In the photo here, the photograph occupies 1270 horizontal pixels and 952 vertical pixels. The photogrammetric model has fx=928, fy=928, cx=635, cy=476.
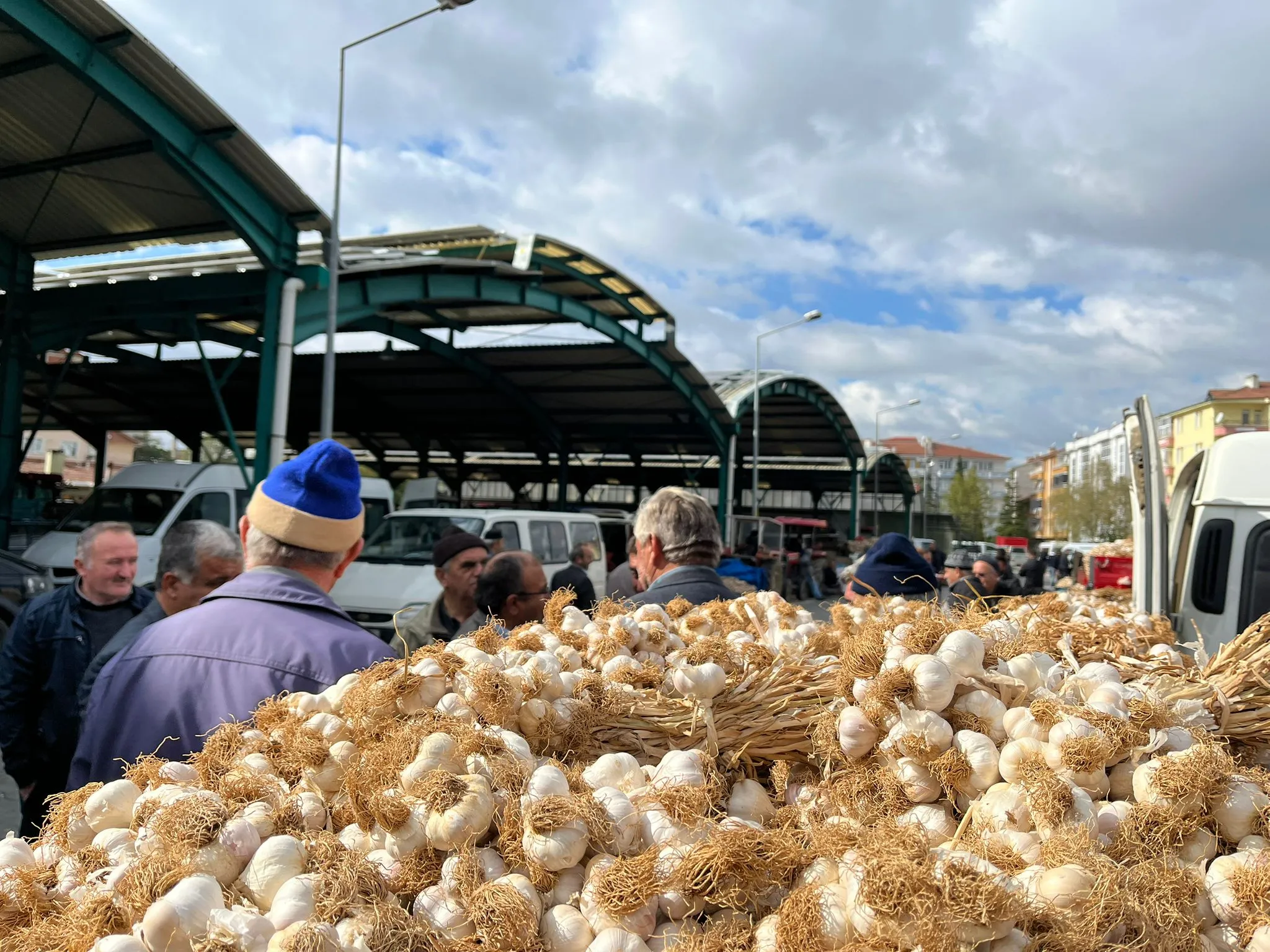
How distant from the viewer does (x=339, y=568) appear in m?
2.70

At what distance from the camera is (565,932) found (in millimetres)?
1383

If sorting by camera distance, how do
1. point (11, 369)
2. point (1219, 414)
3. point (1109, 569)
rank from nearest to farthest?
point (1109, 569)
point (11, 369)
point (1219, 414)

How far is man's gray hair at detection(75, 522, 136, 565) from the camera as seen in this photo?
4.25 m

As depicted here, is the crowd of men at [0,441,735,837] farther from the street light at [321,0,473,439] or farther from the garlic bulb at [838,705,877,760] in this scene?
the street light at [321,0,473,439]

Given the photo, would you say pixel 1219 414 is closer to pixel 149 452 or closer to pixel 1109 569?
pixel 1109 569

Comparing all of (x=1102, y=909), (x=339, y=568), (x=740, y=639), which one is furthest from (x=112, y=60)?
(x=1102, y=909)

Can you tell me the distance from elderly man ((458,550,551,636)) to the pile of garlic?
103 inches

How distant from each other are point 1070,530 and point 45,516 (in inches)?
2802

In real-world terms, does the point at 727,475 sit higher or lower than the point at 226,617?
higher

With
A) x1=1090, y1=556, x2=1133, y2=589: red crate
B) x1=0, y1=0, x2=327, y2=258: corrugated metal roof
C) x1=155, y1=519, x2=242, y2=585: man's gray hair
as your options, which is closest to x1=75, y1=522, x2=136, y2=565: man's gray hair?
x1=155, y1=519, x2=242, y2=585: man's gray hair

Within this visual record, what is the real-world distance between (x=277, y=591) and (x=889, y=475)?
54.2 meters

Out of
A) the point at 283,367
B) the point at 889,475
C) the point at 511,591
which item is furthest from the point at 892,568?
the point at 889,475

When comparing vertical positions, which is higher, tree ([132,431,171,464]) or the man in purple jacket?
tree ([132,431,171,464])

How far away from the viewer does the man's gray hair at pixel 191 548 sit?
3.84m
